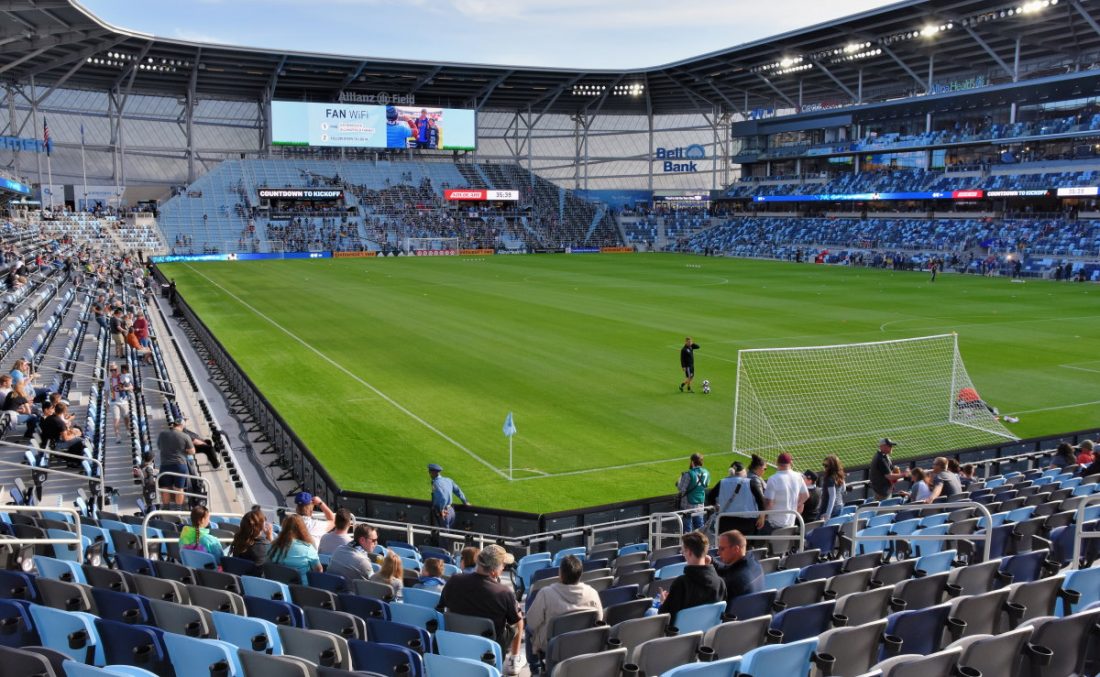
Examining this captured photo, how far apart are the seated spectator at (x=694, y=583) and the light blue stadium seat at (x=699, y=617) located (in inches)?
3.0

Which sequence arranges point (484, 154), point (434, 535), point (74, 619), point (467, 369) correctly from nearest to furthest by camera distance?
point (74, 619)
point (434, 535)
point (467, 369)
point (484, 154)

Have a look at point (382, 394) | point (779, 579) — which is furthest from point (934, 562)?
point (382, 394)

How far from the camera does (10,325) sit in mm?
23797

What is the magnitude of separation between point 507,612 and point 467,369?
2151cm

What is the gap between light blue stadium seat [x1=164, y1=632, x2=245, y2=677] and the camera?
5.29m

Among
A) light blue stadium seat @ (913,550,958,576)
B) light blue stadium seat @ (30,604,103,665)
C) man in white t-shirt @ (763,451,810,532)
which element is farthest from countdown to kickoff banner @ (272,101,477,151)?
light blue stadium seat @ (30,604,103,665)

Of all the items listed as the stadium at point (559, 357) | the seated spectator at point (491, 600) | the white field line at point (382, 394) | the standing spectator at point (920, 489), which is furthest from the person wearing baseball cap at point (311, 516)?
the standing spectator at point (920, 489)

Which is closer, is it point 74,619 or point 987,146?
point 74,619

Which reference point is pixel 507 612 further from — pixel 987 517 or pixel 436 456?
pixel 436 456

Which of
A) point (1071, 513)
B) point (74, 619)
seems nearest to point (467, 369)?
point (1071, 513)

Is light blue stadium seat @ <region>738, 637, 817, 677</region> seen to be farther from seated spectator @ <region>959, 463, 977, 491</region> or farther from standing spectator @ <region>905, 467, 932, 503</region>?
seated spectator @ <region>959, 463, 977, 491</region>

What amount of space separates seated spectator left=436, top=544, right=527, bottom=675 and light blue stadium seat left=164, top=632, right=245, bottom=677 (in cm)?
186

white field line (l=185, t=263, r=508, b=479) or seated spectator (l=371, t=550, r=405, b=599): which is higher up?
seated spectator (l=371, t=550, r=405, b=599)

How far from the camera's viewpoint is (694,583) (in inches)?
264
